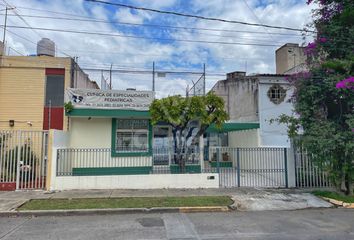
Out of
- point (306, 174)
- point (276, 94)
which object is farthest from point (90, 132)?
point (276, 94)

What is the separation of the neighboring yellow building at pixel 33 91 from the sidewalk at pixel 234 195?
572 centimetres

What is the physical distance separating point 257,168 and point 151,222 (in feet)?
23.2

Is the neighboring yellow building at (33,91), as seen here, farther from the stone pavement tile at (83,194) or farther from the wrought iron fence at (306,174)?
the wrought iron fence at (306,174)

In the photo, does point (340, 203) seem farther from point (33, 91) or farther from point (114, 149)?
point (33, 91)

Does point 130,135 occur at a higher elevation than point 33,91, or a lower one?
lower

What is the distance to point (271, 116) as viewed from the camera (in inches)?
787

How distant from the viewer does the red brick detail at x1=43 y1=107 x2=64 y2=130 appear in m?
16.4

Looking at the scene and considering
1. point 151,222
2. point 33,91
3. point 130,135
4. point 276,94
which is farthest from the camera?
point 276,94

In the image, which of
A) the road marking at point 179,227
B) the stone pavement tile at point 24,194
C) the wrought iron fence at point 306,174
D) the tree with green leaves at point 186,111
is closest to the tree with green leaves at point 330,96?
the wrought iron fence at point 306,174

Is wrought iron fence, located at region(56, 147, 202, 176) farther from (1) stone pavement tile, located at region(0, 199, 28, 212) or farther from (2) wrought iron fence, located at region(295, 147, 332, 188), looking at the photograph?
(2) wrought iron fence, located at region(295, 147, 332, 188)

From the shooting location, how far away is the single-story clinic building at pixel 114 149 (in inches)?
487

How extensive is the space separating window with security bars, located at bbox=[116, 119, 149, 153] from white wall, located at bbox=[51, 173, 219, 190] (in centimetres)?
298

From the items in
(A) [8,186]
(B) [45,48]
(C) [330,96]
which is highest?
(B) [45,48]

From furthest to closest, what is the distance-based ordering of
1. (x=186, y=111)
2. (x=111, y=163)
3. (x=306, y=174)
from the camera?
(x=111, y=163) → (x=306, y=174) → (x=186, y=111)
